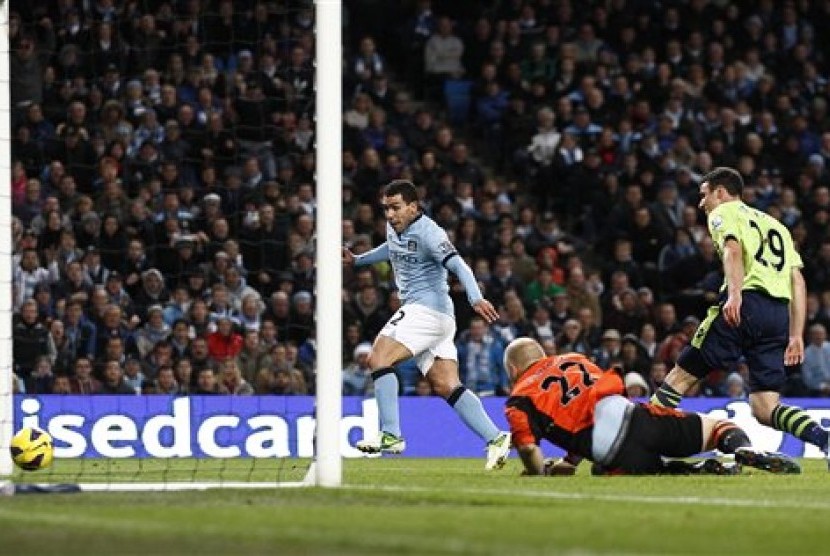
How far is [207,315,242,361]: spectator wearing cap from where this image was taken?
795 inches

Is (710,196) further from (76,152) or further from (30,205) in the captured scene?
(76,152)

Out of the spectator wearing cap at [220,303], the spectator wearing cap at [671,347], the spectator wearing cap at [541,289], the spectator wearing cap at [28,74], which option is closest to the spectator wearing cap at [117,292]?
the spectator wearing cap at [220,303]

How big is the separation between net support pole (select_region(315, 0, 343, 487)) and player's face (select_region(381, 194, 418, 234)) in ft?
9.95

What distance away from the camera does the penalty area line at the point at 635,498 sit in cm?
1038

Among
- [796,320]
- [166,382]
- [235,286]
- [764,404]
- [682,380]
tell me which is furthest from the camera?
[235,286]

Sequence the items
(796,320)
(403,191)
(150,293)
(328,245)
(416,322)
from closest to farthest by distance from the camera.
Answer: (328,245) → (796,320) → (403,191) → (416,322) → (150,293)

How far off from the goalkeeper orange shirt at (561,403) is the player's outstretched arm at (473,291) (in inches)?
28.1

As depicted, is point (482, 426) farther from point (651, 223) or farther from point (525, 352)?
point (651, 223)

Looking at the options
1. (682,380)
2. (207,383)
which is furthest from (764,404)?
(207,383)

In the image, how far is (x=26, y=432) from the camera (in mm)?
13109

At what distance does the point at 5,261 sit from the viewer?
1283 centimetres

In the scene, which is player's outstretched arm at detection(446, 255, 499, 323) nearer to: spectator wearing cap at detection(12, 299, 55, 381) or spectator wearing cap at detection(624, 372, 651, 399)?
spectator wearing cap at detection(12, 299, 55, 381)

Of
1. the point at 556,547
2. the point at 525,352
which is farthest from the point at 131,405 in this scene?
the point at 556,547

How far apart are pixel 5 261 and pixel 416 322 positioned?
11.1 feet
